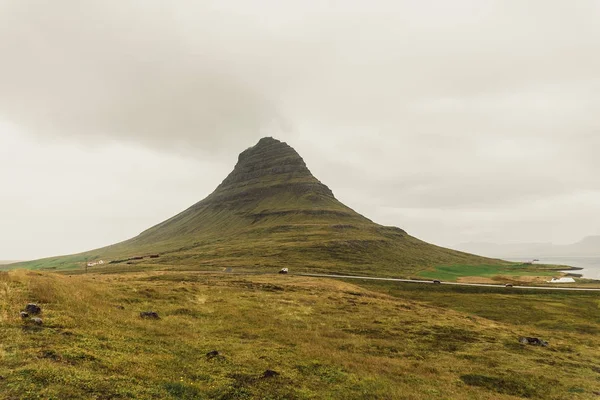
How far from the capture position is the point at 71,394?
16.8 m

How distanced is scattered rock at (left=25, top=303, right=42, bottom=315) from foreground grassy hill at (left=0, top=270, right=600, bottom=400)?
69cm

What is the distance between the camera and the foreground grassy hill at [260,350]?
20.6m

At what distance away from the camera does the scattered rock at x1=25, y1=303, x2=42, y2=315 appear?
93.8 feet

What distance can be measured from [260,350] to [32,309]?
2076 centimetres

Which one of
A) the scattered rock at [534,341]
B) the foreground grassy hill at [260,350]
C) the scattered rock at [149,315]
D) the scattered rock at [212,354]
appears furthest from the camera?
the scattered rock at [534,341]

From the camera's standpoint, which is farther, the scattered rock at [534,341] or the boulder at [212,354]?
the scattered rock at [534,341]

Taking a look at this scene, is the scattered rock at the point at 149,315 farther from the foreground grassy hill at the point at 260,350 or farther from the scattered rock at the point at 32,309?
the scattered rock at the point at 32,309

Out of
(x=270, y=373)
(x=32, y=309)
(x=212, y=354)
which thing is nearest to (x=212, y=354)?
(x=212, y=354)

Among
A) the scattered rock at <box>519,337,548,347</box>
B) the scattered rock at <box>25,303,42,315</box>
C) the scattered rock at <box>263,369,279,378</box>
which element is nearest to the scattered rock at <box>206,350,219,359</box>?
the scattered rock at <box>263,369,279,378</box>

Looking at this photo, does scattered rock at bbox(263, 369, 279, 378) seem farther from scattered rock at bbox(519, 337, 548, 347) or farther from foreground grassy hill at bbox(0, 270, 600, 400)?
scattered rock at bbox(519, 337, 548, 347)

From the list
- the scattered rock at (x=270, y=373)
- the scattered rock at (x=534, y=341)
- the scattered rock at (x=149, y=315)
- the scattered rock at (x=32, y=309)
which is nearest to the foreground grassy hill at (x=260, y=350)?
the scattered rock at (x=270, y=373)

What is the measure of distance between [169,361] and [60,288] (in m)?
20.8

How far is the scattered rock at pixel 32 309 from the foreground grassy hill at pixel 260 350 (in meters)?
0.69

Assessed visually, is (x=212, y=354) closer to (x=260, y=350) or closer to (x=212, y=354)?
(x=212, y=354)
